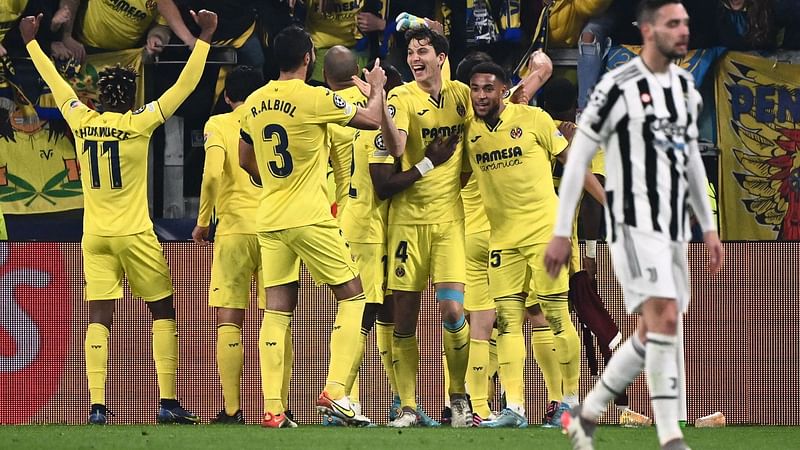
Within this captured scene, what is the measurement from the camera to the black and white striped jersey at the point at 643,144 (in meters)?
7.11

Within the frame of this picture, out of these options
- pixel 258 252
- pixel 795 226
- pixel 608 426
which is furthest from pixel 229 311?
pixel 795 226

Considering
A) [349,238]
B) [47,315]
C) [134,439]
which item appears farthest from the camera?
[47,315]

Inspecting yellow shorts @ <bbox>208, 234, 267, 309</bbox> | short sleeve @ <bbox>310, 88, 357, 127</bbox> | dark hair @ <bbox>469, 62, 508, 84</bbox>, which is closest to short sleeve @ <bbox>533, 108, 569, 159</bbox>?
dark hair @ <bbox>469, 62, 508, 84</bbox>

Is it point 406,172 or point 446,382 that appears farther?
point 446,382

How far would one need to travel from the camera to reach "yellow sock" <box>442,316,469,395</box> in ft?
33.4

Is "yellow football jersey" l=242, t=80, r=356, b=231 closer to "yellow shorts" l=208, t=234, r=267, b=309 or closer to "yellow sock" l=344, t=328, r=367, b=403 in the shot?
"yellow sock" l=344, t=328, r=367, b=403

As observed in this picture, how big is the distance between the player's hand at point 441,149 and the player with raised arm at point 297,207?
2.05 feet

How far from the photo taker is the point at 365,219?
10477mm

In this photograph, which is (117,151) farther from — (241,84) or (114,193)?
(241,84)

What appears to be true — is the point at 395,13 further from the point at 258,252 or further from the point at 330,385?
the point at 330,385

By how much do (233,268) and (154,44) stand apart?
3.46 meters

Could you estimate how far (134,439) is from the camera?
9.12 metres

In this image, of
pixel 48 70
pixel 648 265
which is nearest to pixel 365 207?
pixel 48 70

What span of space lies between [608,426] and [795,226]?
4203 millimetres
